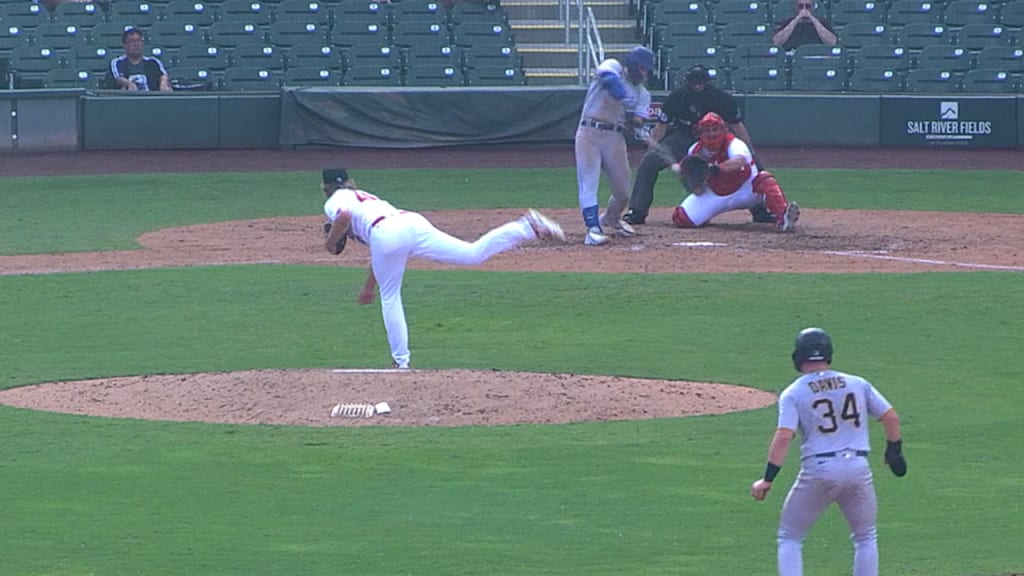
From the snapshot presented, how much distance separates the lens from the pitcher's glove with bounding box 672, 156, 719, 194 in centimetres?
1920

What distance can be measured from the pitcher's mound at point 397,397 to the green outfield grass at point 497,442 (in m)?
0.28

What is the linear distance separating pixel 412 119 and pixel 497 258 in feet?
24.4

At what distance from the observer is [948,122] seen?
86.7 ft

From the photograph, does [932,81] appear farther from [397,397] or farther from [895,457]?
[895,457]

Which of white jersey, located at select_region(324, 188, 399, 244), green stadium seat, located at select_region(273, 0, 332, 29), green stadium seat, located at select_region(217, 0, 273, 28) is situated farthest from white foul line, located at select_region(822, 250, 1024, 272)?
green stadium seat, located at select_region(217, 0, 273, 28)

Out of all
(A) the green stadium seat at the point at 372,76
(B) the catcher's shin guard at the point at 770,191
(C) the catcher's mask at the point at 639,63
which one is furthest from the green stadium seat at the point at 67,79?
(C) the catcher's mask at the point at 639,63

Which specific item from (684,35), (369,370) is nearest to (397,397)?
(369,370)

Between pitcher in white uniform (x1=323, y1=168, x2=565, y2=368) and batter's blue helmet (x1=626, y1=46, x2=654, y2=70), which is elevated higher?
batter's blue helmet (x1=626, y1=46, x2=654, y2=70)

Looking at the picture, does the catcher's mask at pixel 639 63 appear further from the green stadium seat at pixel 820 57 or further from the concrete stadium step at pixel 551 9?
the concrete stadium step at pixel 551 9

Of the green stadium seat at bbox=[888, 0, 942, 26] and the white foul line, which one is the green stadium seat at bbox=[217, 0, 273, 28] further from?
the white foul line

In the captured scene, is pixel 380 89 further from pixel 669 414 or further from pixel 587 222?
pixel 669 414

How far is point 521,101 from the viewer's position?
25828 mm

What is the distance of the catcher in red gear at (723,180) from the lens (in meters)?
19.1

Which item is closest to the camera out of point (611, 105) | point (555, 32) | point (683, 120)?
point (611, 105)
